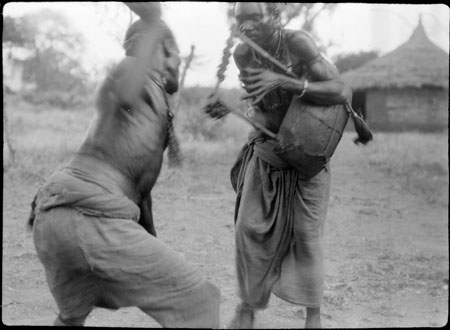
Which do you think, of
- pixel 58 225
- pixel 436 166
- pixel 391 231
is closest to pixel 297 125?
pixel 58 225

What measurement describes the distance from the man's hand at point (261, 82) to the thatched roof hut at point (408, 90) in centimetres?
1662

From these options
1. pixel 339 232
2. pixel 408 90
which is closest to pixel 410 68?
pixel 408 90

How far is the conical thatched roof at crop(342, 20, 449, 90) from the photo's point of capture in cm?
1903

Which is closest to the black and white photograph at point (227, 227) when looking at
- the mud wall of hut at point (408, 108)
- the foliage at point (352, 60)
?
the mud wall of hut at point (408, 108)

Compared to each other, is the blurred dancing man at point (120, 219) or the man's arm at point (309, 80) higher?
the man's arm at point (309, 80)

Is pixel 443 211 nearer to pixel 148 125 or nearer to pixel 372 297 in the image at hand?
pixel 372 297

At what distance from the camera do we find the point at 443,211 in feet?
28.8

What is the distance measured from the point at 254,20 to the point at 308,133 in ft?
2.30

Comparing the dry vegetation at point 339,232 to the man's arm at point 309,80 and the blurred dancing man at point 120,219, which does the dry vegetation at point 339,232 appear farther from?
the man's arm at point 309,80

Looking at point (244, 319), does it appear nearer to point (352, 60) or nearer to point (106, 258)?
point (106, 258)

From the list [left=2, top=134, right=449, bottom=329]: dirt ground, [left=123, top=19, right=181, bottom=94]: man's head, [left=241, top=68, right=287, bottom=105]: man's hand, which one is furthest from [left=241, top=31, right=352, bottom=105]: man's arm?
[left=2, top=134, right=449, bottom=329]: dirt ground

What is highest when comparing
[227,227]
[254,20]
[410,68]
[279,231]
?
[410,68]

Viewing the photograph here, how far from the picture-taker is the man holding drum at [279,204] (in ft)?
10.6

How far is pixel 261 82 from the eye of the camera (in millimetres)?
3119
